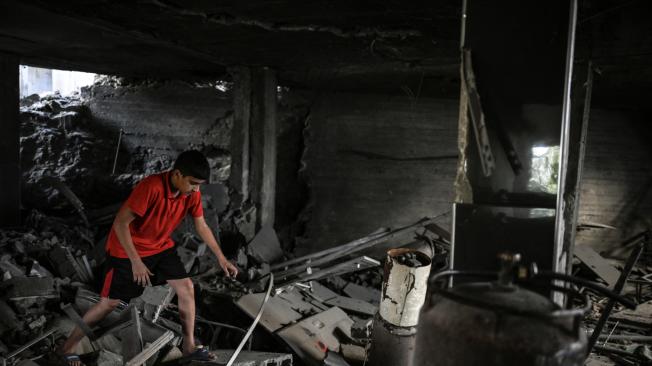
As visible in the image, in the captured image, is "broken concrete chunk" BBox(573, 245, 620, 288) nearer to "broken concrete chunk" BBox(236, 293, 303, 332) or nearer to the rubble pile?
"broken concrete chunk" BBox(236, 293, 303, 332)

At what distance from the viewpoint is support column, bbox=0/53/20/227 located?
643cm

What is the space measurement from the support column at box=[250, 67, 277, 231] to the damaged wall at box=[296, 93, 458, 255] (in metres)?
1.41

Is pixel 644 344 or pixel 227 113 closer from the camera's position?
pixel 644 344

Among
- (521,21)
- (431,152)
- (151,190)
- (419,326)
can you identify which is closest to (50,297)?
(151,190)

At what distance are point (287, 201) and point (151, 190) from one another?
5.29 meters

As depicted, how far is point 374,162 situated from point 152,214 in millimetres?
5402

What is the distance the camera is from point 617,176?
334 inches

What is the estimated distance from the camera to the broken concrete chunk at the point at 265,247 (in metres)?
6.91

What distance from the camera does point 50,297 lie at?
481 centimetres

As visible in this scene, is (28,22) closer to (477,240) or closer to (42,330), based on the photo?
(42,330)

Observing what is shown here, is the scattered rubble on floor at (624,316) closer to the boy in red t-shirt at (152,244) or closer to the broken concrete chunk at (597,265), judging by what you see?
the broken concrete chunk at (597,265)

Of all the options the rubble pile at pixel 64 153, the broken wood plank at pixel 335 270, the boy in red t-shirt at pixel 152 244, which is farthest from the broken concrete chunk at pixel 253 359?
the rubble pile at pixel 64 153

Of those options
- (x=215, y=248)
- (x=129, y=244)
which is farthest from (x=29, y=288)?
(x=215, y=248)

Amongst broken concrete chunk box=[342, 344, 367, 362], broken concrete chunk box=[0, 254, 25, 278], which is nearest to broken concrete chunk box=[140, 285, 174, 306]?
broken concrete chunk box=[0, 254, 25, 278]
